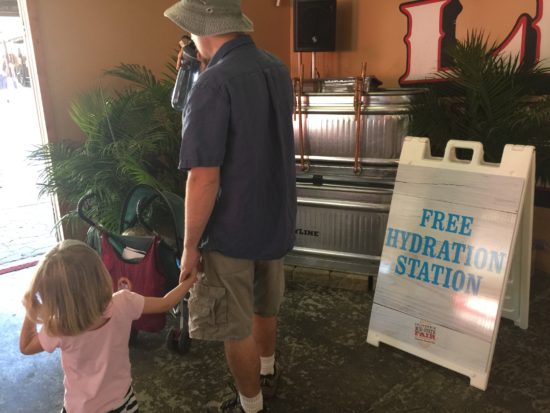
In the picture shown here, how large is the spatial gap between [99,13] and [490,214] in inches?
105

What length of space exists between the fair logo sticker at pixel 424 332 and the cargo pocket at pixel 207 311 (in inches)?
38.8

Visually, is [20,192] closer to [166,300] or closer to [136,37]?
[136,37]

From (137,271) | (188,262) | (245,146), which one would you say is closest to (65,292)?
(188,262)

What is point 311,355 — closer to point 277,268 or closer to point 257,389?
point 257,389

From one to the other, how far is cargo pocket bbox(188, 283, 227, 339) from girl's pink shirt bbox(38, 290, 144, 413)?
28 cm

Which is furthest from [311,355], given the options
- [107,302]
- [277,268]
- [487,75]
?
[487,75]

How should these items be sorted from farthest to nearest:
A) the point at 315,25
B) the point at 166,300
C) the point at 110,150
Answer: the point at 315,25 → the point at 110,150 → the point at 166,300

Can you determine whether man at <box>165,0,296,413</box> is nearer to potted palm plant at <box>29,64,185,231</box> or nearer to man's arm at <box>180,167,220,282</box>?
man's arm at <box>180,167,220,282</box>

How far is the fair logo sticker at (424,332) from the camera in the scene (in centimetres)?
203

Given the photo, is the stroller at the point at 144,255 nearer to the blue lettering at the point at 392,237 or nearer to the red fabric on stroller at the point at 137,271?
the red fabric on stroller at the point at 137,271

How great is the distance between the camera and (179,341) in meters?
2.15

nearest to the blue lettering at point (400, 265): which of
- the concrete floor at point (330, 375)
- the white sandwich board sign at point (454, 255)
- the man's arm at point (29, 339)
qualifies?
the white sandwich board sign at point (454, 255)

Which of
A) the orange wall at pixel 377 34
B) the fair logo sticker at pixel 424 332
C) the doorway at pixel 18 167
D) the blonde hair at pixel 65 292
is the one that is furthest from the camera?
the doorway at pixel 18 167

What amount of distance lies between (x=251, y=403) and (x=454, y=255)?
1060 mm
